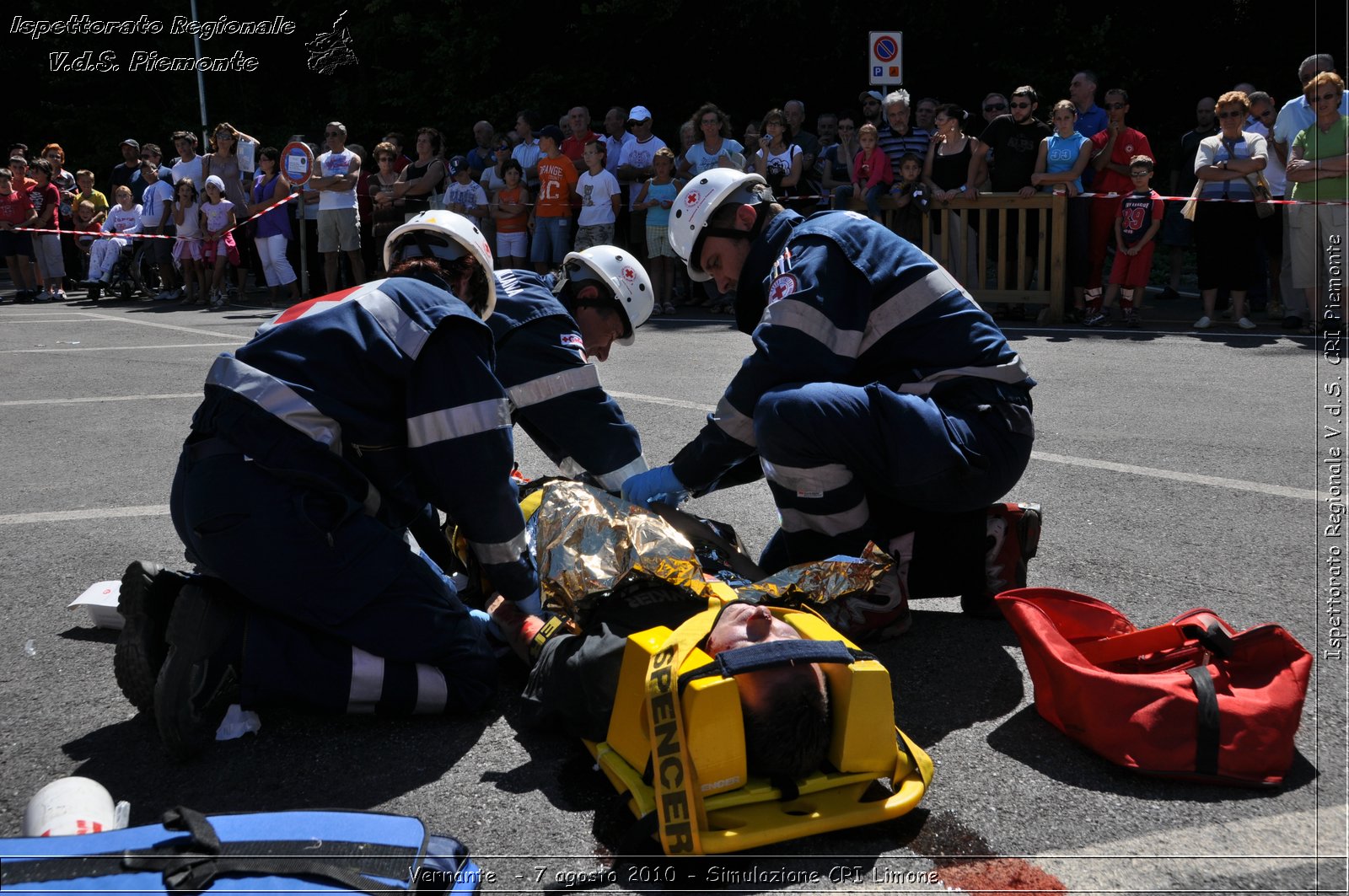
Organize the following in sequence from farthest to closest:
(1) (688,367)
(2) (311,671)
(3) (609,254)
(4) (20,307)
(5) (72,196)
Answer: (5) (72,196) < (4) (20,307) < (1) (688,367) < (3) (609,254) < (2) (311,671)

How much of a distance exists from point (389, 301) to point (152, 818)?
1.46 meters

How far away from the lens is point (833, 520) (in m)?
4.02

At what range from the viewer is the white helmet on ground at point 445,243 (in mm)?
3963

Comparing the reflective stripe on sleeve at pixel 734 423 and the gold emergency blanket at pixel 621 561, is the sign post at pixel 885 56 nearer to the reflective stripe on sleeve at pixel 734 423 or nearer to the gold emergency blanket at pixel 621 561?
the reflective stripe on sleeve at pixel 734 423

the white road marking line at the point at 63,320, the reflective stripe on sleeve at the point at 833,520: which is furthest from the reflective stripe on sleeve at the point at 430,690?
the white road marking line at the point at 63,320

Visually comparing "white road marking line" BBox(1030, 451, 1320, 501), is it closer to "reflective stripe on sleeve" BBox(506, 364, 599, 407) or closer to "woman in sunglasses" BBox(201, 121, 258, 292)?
"reflective stripe on sleeve" BBox(506, 364, 599, 407)

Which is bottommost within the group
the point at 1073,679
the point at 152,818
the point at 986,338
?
the point at 152,818

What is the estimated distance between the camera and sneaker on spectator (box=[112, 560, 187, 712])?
10.7 ft

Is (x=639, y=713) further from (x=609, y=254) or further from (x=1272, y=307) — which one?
(x=1272, y=307)

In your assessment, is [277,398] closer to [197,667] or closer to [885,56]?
[197,667]

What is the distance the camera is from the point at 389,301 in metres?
3.44

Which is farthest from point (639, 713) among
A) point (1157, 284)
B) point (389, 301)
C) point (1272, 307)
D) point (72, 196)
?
point (72, 196)

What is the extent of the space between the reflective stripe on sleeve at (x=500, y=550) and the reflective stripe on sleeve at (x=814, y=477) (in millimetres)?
898

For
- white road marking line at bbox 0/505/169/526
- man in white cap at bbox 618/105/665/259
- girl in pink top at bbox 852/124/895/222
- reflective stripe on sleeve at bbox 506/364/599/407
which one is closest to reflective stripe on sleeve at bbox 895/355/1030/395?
reflective stripe on sleeve at bbox 506/364/599/407
